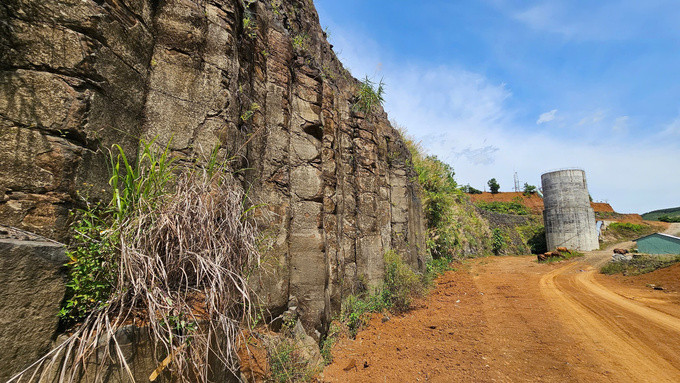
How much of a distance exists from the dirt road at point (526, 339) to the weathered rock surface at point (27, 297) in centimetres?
331

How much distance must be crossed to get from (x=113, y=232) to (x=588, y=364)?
551cm

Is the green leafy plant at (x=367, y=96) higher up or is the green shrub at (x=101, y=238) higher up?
the green leafy plant at (x=367, y=96)

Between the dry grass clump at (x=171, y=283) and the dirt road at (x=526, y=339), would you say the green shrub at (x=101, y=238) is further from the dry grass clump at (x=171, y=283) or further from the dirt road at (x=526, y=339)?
the dirt road at (x=526, y=339)

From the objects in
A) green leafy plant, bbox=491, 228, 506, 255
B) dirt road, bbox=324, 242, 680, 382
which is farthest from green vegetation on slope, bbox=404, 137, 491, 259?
green leafy plant, bbox=491, 228, 506, 255

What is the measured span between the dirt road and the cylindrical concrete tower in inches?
574

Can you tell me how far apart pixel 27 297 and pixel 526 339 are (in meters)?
6.11

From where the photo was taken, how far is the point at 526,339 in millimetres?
5000

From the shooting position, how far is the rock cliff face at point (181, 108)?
158cm

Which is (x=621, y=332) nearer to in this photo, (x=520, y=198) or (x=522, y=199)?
(x=520, y=198)

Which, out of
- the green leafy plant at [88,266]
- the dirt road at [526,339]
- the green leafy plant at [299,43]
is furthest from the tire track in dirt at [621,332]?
the green leafy plant at [299,43]

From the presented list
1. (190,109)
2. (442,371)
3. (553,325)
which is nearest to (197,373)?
(190,109)

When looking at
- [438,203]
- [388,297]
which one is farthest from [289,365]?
[438,203]

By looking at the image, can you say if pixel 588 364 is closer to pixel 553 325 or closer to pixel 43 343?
pixel 553 325

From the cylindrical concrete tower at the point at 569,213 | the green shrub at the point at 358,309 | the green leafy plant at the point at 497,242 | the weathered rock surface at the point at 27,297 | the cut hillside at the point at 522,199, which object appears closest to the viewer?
the weathered rock surface at the point at 27,297
